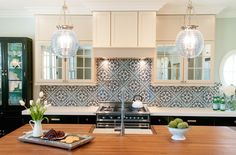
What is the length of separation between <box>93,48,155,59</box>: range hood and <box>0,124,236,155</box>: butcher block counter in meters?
1.57

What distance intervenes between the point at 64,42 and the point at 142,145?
1241mm

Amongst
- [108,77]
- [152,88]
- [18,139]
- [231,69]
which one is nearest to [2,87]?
[108,77]

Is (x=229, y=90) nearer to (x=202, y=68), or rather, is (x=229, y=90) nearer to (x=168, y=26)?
(x=202, y=68)

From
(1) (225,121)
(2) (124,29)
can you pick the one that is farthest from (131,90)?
(1) (225,121)

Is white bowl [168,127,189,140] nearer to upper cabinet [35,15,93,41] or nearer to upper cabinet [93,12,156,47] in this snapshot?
upper cabinet [93,12,156,47]

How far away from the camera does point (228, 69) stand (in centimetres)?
434

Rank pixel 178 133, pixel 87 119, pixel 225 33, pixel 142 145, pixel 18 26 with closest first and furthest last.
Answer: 1. pixel 142 145
2. pixel 178 133
3. pixel 87 119
4. pixel 225 33
5. pixel 18 26

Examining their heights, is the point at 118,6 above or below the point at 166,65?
above

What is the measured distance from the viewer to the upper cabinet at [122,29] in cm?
379

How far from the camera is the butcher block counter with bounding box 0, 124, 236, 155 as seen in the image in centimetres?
189

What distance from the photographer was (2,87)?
4.01 meters

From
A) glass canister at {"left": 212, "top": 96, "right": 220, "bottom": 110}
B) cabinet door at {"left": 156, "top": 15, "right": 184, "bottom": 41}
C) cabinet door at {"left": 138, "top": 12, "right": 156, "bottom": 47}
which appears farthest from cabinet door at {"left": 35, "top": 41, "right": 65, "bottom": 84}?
glass canister at {"left": 212, "top": 96, "right": 220, "bottom": 110}

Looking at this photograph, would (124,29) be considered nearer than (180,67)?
Yes

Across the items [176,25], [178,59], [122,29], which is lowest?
[178,59]
